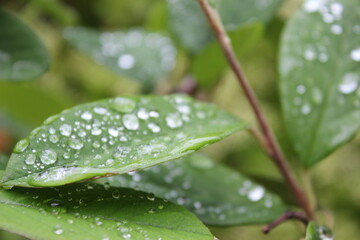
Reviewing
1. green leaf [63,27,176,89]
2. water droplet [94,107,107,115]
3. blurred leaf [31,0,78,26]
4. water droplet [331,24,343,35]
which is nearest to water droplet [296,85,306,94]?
water droplet [331,24,343,35]

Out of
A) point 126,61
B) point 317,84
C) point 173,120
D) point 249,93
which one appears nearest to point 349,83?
point 317,84

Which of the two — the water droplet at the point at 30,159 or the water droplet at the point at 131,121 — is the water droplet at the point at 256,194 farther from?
the water droplet at the point at 30,159

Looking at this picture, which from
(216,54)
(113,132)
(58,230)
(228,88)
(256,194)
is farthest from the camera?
(228,88)

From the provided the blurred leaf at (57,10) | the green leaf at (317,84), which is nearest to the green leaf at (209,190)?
the green leaf at (317,84)

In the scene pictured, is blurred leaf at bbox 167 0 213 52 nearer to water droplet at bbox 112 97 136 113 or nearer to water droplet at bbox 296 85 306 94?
water droplet at bbox 296 85 306 94

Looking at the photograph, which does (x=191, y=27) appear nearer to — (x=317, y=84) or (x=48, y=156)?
(x=317, y=84)
